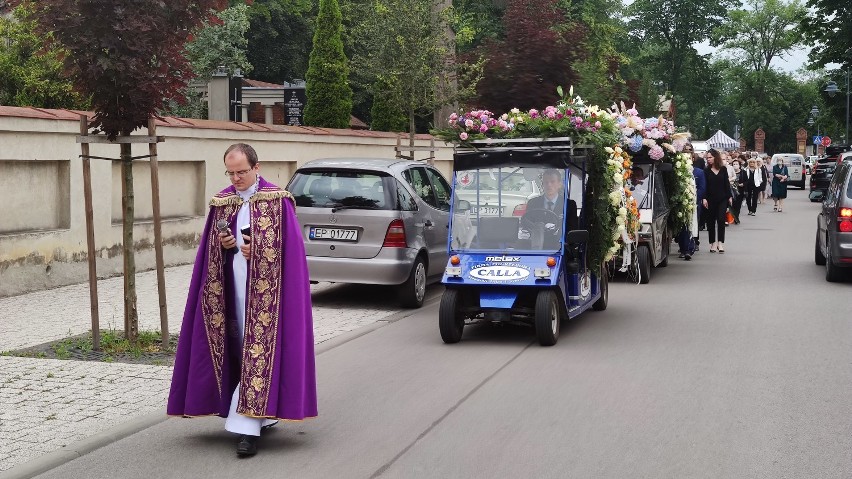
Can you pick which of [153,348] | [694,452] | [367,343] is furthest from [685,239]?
[694,452]

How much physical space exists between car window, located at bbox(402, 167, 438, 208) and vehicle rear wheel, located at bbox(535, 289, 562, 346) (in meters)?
3.66

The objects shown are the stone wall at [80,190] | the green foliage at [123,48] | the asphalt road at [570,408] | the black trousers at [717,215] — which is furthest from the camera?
the black trousers at [717,215]

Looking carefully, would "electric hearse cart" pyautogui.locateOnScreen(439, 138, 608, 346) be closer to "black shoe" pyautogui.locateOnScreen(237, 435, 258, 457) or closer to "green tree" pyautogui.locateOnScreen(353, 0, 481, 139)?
"black shoe" pyautogui.locateOnScreen(237, 435, 258, 457)

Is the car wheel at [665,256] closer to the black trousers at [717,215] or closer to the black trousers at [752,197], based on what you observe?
the black trousers at [717,215]

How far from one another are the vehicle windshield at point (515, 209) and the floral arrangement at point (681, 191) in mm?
7371

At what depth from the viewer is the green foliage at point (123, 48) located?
31.1ft

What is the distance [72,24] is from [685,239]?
12.9 m

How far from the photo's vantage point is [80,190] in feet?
50.1

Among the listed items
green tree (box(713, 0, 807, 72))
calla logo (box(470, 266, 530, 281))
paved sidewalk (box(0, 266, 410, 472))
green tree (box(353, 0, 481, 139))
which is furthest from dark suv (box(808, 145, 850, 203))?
green tree (box(713, 0, 807, 72))

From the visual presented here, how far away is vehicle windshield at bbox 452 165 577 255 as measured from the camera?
10969 millimetres

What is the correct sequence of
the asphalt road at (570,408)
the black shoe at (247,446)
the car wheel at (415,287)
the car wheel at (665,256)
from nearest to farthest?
the asphalt road at (570,408) → the black shoe at (247,446) → the car wheel at (415,287) → the car wheel at (665,256)

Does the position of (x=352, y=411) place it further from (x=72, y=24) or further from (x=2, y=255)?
(x=2, y=255)

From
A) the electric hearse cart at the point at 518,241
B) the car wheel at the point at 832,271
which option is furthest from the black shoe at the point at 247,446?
the car wheel at the point at 832,271

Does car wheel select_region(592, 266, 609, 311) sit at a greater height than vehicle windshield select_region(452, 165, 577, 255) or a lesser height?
lesser
